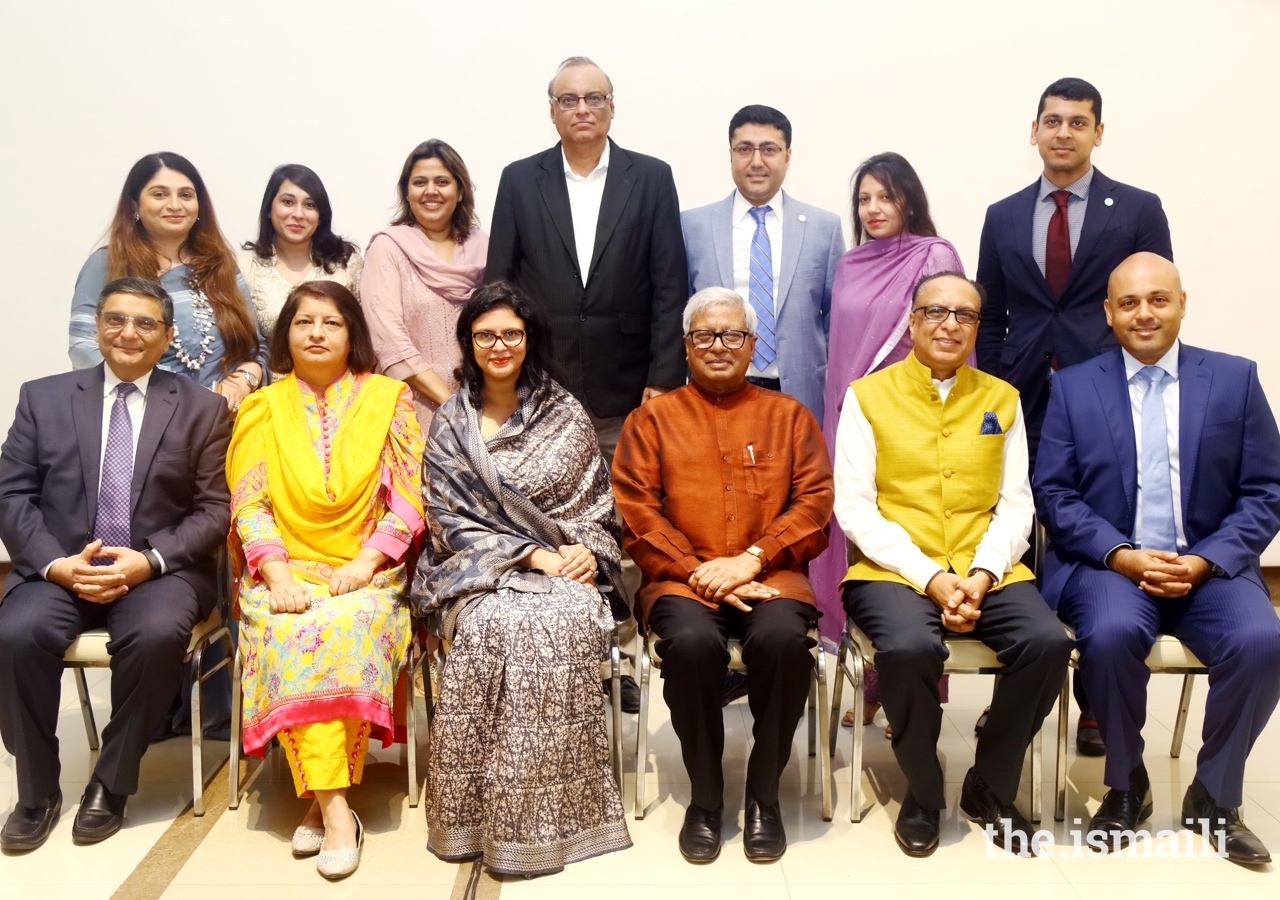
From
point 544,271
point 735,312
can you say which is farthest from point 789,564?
point 544,271

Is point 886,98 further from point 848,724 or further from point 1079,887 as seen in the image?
point 1079,887

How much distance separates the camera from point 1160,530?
2.91 m

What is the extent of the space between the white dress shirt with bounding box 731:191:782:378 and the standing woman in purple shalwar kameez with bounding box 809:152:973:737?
7.8 inches

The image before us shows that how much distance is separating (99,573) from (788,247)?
2.25m

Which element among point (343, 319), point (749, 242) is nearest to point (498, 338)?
point (343, 319)

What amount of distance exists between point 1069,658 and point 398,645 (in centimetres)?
169

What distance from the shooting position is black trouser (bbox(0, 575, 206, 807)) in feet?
8.91

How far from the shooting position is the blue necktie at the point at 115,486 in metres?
2.97

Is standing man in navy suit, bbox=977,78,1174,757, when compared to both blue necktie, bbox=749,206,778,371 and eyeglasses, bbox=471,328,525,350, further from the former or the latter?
eyeglasses, bbox=471,328,525,350

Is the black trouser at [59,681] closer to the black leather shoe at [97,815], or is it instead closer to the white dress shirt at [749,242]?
the black leather shoe at [97,815]

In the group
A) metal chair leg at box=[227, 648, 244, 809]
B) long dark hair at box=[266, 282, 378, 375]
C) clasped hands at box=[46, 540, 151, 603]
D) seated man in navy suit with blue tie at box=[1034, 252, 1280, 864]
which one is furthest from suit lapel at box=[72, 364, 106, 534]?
seated man in navy suit with blue tie at box=[1034, 252, 1280, 864]

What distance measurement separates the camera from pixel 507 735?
260cm

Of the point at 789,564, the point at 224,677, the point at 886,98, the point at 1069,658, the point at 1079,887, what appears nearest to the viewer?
the point at 1079,887

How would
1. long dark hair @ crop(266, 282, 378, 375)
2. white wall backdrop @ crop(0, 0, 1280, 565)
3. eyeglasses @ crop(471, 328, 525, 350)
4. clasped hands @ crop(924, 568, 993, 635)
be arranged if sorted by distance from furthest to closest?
white wall backdrop @ crop(0, 0, 1280, 565)
long dark hair @ crop(266, 282, 378, 375)
eyeglasses @ crop(471, 328, 525, 350)
clasped hands @ crop(924, 568, 993, 635)
